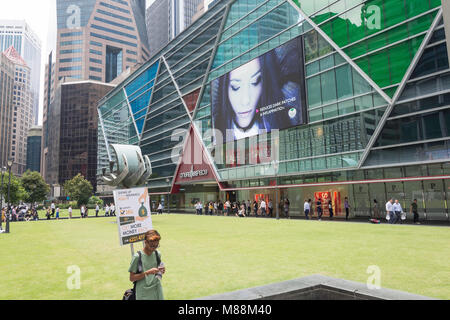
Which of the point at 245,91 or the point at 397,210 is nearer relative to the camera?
the point at 397,210

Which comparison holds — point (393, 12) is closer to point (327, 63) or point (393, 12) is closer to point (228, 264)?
point (327, 63)

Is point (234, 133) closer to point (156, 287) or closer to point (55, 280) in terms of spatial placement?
point (55, 280)

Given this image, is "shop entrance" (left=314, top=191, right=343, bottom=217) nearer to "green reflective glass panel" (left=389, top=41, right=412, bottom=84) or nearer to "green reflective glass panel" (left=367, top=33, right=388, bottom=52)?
"green reflective glass panel" (left=389, top=41, right=412, bottom=84)

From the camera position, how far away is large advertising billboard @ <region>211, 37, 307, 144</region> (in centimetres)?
2969

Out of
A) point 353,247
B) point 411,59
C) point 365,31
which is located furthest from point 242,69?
point 353,247

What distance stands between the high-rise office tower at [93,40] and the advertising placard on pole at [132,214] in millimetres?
118423

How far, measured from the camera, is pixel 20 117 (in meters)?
160

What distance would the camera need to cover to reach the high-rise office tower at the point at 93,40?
4348 inches

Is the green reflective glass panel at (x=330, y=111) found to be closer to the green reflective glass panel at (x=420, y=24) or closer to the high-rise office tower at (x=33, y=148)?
the green reflective glass panel at (x=420, y=24)

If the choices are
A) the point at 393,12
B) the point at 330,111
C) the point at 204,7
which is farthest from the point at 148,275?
the point at 204,7

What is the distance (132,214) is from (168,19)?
171 metres

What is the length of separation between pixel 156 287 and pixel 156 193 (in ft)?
169

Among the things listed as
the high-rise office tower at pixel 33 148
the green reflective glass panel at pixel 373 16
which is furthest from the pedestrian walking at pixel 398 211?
the high-rise office tower at pixel 33 148

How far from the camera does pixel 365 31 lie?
2478 cm
